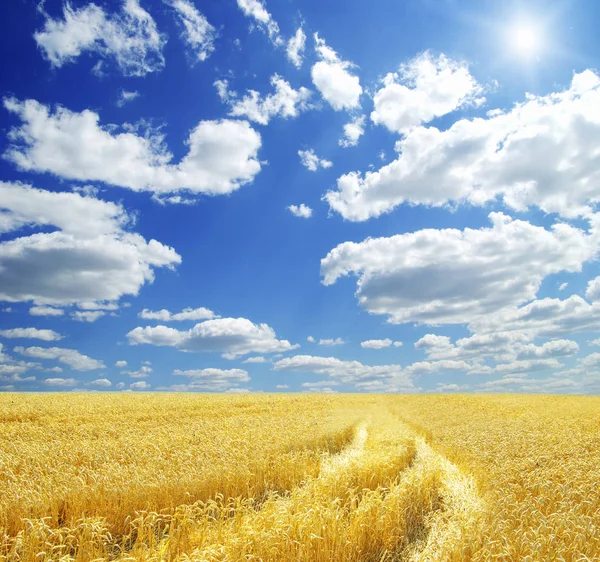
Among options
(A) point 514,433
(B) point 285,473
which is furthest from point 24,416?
(A) point 514,433

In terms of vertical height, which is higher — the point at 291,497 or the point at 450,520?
the point at 291,497

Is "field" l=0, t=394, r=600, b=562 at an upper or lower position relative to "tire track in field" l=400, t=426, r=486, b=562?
upper

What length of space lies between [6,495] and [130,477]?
245cm

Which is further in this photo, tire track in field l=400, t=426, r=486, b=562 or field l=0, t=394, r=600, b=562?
tire track in field l=400, t=426, r=486, b=562

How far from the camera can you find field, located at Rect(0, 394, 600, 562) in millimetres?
6754

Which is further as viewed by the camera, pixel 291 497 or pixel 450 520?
pixel 291 497

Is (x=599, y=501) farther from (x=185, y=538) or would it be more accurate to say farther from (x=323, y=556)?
(x=185, y=538)

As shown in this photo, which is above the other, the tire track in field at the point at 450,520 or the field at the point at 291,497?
the field at the point at 291,497

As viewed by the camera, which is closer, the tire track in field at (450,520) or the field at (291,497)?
the field at (291,497)

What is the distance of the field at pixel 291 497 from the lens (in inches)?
266

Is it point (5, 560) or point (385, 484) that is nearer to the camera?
point (5, 560)

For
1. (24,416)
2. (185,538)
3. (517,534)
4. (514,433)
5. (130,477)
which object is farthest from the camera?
(24,416)

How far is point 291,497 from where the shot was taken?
10.3 meters

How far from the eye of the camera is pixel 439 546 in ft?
25.4
